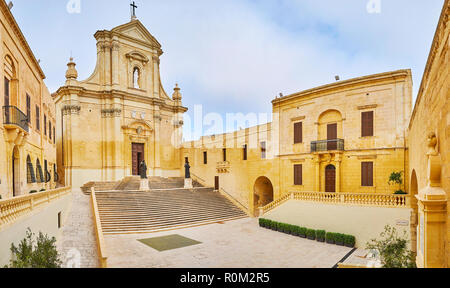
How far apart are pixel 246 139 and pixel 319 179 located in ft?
27.1

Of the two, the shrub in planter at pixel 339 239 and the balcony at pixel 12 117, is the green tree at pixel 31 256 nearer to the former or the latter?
the balcony at pixel 12 117

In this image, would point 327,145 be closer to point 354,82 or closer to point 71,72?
point 354,82

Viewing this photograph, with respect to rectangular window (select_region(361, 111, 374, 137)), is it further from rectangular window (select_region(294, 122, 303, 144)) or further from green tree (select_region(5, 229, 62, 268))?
green tree (select_region(5, 229, 62, 268))

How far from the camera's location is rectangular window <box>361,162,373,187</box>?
692 inches

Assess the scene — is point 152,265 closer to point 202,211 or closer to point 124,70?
point 202,211

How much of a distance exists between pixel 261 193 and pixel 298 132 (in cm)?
742

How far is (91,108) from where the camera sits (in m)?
27.5

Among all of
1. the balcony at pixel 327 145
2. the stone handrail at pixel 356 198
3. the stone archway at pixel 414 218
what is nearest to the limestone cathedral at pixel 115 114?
the stone handrail at pixel 356 198

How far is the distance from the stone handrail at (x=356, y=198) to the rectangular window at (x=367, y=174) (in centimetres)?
288

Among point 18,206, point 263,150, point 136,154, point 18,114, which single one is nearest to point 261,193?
point 263,150

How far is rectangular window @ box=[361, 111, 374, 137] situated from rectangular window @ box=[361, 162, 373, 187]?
6.71 feet

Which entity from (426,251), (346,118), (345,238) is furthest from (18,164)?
(346,118)

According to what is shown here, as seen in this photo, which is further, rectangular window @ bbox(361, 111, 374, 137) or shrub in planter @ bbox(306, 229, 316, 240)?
rectangular window @ bbox(361, 111, 374, 137)

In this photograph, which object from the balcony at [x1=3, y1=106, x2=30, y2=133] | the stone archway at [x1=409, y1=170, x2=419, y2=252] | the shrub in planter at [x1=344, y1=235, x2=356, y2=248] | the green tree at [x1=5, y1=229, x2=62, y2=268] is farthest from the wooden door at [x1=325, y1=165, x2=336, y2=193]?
the balcony at [x1=3, y1=106, x2=30, y2=133]
